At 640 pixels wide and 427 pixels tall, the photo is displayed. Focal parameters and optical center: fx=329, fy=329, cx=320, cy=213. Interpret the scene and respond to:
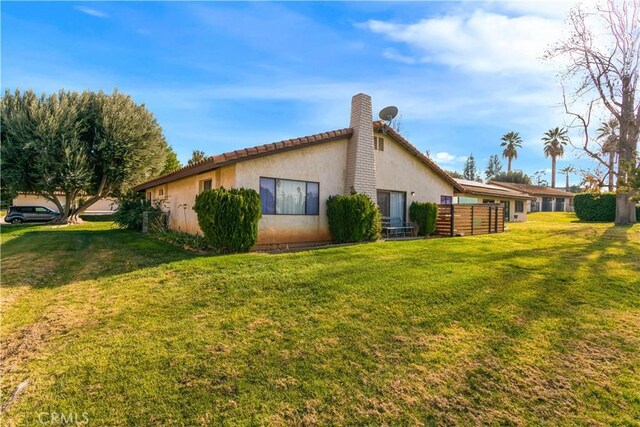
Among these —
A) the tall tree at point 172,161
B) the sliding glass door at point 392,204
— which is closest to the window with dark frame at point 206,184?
the sliding glass door at point 392,204

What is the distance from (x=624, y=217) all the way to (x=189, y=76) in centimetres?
2867

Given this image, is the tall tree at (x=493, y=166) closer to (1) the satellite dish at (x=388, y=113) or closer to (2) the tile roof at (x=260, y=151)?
(1) the satellite dish at (x=388, y=113)

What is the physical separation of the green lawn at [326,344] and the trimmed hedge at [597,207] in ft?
85.8

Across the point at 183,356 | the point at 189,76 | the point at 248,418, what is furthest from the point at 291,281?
the point at 189,76

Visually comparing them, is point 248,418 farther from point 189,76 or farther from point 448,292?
point 189,76

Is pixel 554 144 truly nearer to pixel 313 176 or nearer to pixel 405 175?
pixel 405 175

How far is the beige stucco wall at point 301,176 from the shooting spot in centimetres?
1072

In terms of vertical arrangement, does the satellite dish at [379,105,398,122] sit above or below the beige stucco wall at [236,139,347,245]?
above

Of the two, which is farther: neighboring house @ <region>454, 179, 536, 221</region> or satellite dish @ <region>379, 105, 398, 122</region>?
neighboring house @ <region>454, 179, 536, 221</region>

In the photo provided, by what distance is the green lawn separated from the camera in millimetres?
3000

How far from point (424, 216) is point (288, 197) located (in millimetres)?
6877

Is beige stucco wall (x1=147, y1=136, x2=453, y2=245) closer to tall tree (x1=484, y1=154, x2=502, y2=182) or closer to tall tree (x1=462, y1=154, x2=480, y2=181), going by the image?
tall tree (x1=462, y1=154, x2=480, y2=181)

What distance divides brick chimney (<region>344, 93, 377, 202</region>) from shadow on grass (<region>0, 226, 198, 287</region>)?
6.63 metres

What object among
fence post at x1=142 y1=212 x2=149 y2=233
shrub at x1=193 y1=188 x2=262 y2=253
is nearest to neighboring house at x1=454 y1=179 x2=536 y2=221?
shrub at x1=193 y1=188 x2=262 y2=253
